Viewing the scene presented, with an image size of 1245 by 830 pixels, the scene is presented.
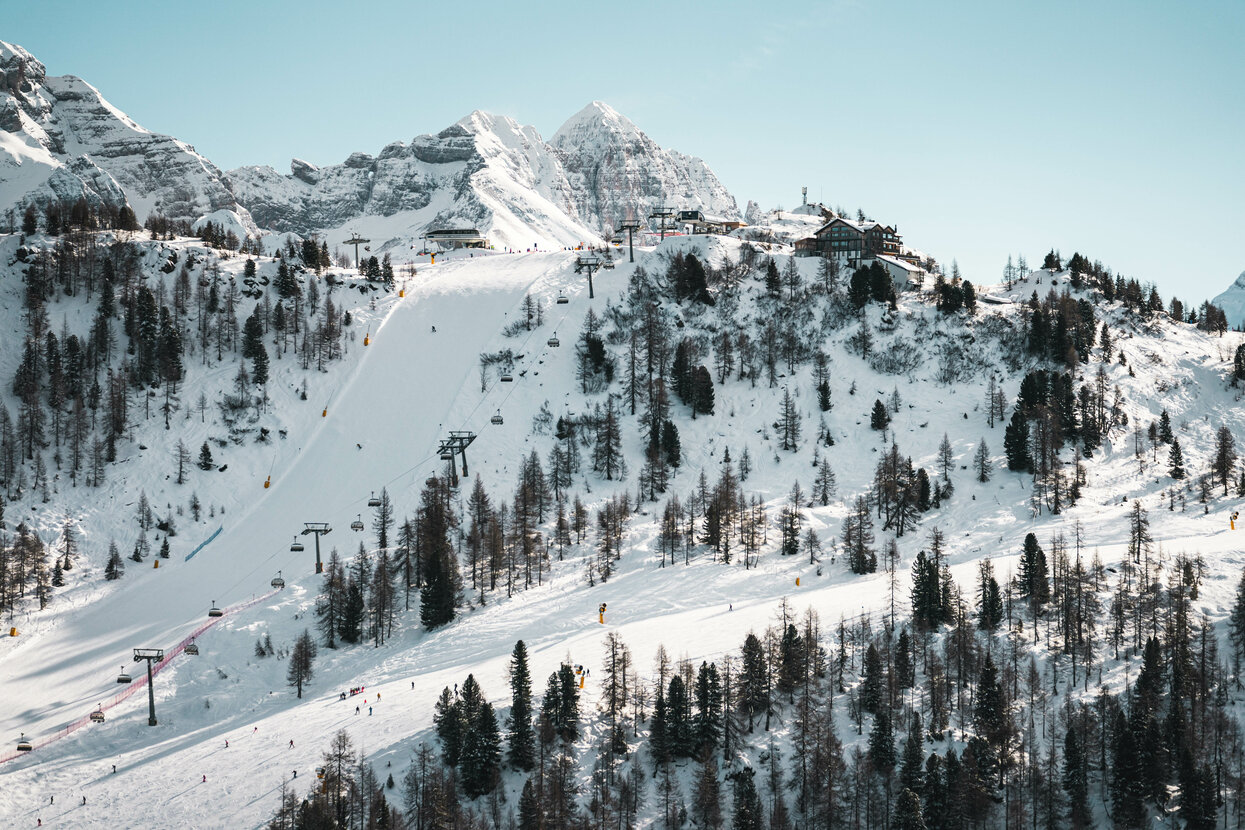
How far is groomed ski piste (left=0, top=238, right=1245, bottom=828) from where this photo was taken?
7806 centimetres

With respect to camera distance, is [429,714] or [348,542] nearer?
[429,714]

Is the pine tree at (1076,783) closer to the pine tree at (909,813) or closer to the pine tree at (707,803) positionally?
the pine tree at (909,813)

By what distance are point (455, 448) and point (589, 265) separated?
172 feet

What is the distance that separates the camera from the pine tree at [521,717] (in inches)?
3029

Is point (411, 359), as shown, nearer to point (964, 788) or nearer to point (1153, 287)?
point (964, 788)

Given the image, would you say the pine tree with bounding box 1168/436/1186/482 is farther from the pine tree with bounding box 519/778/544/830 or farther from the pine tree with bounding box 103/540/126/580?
the pine tree with bounding box 103/540/126/580

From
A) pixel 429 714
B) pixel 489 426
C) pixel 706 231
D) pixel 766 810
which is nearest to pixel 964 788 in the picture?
pixel 766 810

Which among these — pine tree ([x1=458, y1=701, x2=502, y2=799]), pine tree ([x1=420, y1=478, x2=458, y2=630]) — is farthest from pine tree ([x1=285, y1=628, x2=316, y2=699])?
pine tree ([x1=458, y1=701, x2=502, y2=799])

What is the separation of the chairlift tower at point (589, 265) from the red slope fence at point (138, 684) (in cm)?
8020

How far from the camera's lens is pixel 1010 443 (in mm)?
123625

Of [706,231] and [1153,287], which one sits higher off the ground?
[706,231]

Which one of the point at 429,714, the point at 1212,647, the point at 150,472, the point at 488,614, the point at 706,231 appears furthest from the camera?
the point at 706,231

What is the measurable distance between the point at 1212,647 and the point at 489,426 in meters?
89.8

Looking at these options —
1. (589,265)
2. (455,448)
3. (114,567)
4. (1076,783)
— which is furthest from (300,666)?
(589,265)
